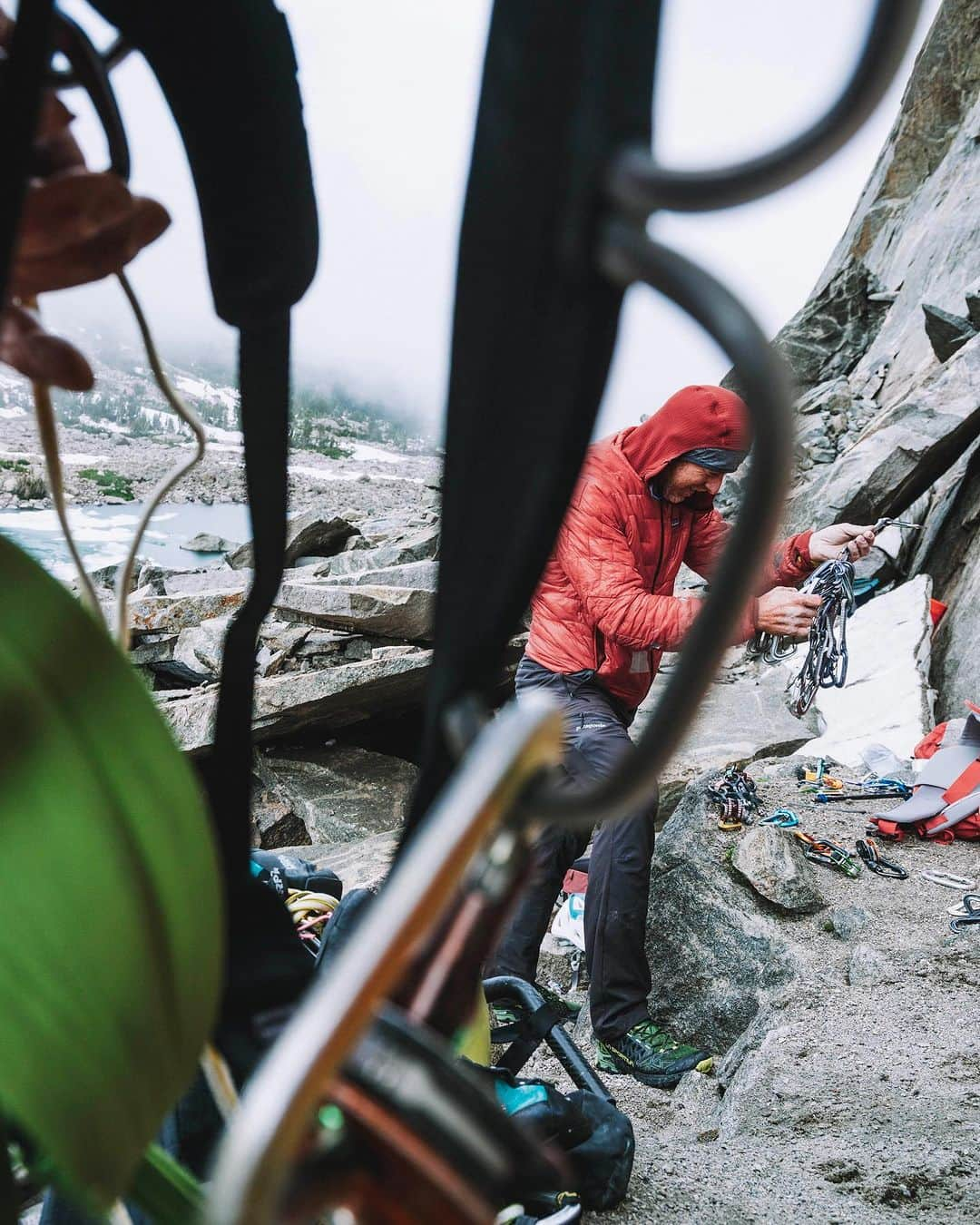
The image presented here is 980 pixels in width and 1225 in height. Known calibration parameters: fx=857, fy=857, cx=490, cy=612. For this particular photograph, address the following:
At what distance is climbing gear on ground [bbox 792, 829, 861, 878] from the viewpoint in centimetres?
262

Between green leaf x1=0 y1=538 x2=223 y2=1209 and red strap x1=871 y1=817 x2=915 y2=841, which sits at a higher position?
green leaf x1=0 y1=538 x2=223 y2=1209

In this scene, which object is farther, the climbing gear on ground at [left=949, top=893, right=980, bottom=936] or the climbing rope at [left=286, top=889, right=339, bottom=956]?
the climbing gear on ground at [left=949, top=893, right=980, bottom=936]

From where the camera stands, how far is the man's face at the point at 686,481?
212cm

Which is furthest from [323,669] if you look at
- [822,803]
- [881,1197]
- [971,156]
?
[971,156]

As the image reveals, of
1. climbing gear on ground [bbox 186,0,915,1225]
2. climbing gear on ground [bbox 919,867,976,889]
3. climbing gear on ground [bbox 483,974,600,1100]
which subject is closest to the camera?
climbing gear on ground [bbox 186,0,915,1225]

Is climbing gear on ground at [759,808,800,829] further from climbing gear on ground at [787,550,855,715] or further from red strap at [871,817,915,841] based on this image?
climbing gear on ground at [787,550,855,715]

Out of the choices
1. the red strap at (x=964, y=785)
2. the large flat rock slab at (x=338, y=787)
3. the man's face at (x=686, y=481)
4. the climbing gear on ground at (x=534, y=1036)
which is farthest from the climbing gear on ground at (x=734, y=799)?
the large flat rock slab at (x=338, y=787)

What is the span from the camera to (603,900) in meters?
2.25

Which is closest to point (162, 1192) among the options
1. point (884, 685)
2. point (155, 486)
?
point (155, 486)

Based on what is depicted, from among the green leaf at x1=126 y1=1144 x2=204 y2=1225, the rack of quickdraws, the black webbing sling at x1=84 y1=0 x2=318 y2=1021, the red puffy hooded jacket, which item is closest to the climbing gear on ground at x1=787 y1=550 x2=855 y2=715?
the rack of quickdraws

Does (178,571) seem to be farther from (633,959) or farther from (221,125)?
(221,125)

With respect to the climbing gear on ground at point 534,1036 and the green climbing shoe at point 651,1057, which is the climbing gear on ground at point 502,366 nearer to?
the climbing gear on ground at point 534,1036

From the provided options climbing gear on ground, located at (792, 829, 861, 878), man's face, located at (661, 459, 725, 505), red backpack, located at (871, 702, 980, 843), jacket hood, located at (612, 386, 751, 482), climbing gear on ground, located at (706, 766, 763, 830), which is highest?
jacket hood, located at (612, 386, 751, 482)

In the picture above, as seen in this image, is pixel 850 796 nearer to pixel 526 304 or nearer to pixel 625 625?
pixel 625 625
